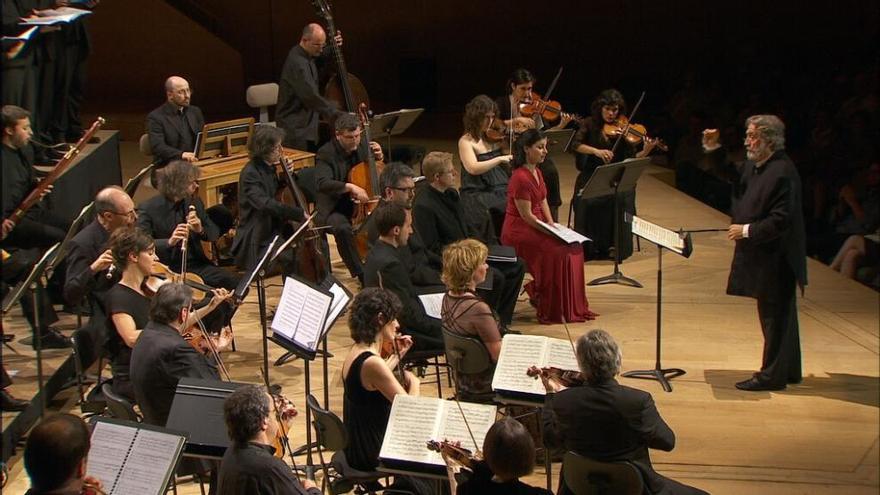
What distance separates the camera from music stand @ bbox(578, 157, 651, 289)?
735 cm

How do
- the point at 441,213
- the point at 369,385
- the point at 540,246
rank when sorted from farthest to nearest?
the point at 540,246 → the point at 441,213 → the point at 369,385

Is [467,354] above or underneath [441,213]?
underneath

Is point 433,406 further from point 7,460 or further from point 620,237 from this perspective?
point 620,237

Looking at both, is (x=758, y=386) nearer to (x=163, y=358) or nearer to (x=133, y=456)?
(x=163, y=358)

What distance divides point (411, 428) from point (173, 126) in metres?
4.39

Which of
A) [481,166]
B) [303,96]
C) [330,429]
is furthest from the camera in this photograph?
[303,96]

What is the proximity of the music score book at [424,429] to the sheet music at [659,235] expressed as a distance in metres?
2.24

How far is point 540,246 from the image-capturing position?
717 cm

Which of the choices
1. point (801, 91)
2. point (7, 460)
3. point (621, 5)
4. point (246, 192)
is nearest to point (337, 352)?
point (246, 192)

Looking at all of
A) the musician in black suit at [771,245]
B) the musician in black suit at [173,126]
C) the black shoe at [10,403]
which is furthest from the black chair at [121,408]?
the musician in black suit at [173,126]

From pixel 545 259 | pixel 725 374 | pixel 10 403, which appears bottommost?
pixel 725 374

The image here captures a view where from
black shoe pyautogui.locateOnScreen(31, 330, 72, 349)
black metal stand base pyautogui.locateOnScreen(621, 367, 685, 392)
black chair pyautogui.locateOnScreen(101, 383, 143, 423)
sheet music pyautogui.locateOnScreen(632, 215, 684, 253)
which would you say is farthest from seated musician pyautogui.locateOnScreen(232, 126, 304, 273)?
black chair pyautogui.locateOnScreen(101, 383, 143, 423)

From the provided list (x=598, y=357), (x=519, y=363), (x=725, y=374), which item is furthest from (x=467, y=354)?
(x=725, y=374)

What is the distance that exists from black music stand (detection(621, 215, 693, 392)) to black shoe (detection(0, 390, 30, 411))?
3.22 metres
